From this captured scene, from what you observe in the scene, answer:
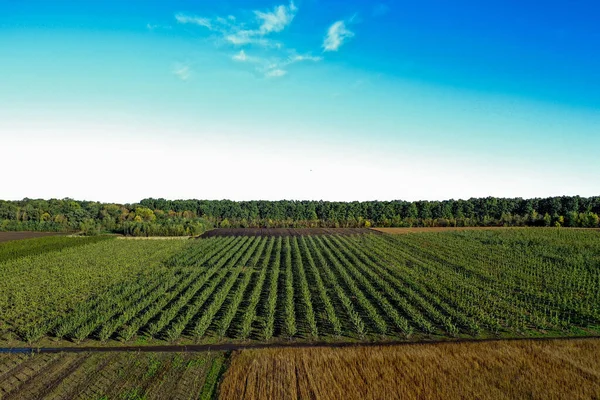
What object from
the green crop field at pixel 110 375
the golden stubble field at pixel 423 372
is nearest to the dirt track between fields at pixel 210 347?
the green crop field at pixel 110 375

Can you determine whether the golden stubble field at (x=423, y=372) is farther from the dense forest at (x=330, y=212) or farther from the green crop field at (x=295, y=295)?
the dense forest at (x=330, y=212)

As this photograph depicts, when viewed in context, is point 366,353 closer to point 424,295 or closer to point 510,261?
point 424,295

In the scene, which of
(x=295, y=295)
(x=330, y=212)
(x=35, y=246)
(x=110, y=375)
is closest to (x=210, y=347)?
(x=110, y=375)

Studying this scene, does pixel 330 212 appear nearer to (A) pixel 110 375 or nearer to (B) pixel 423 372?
(B) pixel 423 372

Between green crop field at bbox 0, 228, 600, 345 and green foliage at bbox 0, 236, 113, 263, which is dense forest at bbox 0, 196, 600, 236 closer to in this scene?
green foliage at bbox 0, 236, 113, 263

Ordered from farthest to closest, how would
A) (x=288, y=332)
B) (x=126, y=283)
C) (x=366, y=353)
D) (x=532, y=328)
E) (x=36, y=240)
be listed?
(x=36, y=240), (x=126, y=283), (x=532, y=328), (x=288, y=332), (x=366, y=353)

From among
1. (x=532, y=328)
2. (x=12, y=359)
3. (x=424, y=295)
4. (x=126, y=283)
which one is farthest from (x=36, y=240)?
(x=532, y=328)
